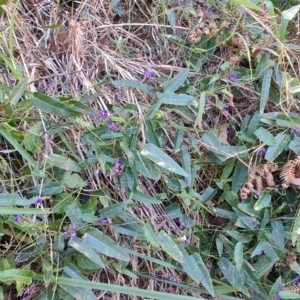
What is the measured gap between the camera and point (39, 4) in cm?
123

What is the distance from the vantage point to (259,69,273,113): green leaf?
117cm

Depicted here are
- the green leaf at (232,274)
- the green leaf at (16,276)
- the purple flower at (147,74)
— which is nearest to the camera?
the green leaf at (16,276)

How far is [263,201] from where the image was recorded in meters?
1.12

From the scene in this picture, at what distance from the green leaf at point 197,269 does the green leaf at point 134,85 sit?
0.41 metres

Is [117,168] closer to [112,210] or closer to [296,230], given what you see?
[112,210]

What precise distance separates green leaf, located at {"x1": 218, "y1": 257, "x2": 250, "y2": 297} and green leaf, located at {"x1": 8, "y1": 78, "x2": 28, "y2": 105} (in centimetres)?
63

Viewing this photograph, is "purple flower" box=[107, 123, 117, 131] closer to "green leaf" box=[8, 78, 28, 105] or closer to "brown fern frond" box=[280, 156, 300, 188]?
"green leaf" box=[8, 78, 28, 105]

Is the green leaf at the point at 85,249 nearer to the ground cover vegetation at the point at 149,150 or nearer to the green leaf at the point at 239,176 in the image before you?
the ground cover vegetation at the point at 149,150

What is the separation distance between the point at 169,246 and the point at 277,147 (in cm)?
38

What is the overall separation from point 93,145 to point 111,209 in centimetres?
16

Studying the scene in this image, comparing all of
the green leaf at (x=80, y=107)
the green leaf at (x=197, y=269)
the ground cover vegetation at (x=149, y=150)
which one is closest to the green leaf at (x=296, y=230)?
the ground cover vegetation at (x=149, y=150)

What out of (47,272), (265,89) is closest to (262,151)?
(265,89)

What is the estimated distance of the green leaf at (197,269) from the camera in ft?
3.41

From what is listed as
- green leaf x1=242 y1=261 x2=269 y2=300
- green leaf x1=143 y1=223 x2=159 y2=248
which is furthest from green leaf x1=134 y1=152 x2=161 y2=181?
green leaf x1=242 y1=261 x2=269 y2=300
